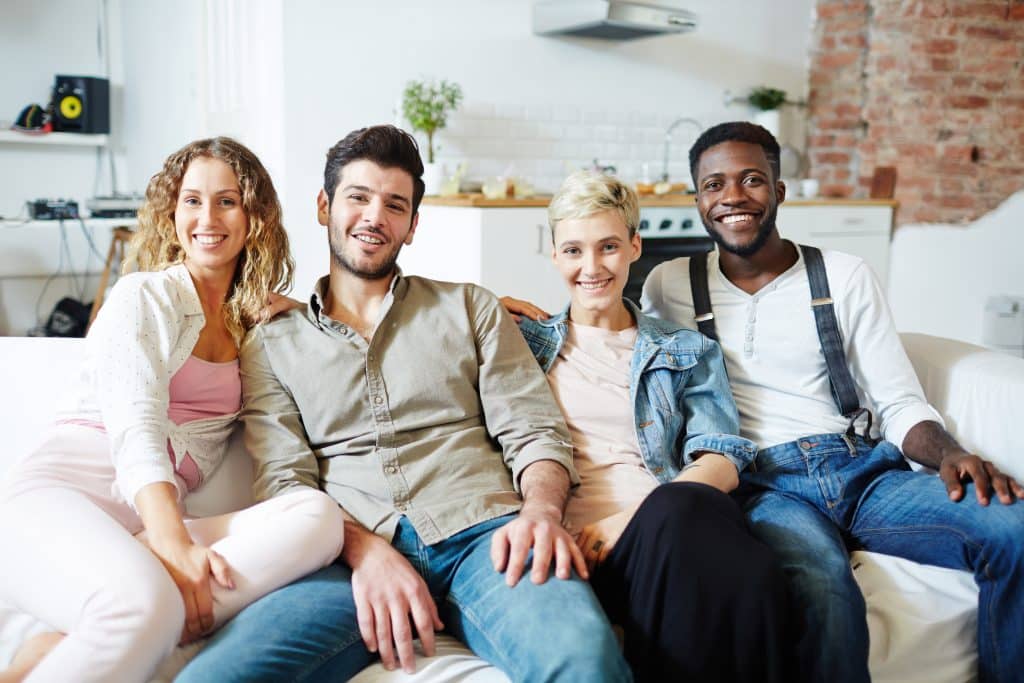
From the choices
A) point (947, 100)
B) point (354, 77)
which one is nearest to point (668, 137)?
point (947, 100)

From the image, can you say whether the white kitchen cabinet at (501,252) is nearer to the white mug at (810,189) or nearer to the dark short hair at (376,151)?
the white mug at (810,189)

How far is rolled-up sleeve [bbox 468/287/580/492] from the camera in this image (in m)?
1.59

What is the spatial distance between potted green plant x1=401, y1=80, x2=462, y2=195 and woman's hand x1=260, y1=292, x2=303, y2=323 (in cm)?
224

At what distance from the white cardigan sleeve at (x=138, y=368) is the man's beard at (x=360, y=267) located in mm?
278

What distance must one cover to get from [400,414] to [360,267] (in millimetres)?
279

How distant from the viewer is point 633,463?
5.56 feet

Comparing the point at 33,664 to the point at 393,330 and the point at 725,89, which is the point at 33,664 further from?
the point at 725,89

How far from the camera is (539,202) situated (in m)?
3.66

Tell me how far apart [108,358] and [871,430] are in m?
1.46

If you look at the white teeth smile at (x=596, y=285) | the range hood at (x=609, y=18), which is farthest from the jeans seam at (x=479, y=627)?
the range hood at (x=609, y=18)

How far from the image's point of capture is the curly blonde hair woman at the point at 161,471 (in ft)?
3.92

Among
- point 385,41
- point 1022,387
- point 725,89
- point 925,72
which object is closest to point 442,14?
point 385,41

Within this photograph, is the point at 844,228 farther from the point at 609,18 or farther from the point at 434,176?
the point at 434,176

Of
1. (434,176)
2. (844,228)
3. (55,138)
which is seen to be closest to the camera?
(434,176)
